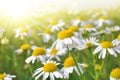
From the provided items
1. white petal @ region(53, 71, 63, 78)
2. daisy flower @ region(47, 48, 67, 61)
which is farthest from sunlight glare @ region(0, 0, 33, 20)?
white petal @ region(53, 71, 63, 78)

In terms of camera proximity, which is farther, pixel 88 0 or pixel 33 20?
pixel 88 0

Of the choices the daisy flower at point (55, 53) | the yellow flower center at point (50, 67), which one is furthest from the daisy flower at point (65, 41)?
the daisy flower at point (55, 53)

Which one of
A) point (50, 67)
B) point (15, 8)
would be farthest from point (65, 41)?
point (15, 8)

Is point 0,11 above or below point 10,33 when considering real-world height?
above

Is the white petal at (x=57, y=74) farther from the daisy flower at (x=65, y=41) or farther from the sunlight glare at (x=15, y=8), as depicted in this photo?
the sunlight glare at (x=15, y=8)

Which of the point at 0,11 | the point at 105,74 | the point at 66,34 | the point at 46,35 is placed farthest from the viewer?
the point at 0,11

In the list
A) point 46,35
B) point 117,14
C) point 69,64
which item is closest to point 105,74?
point 69,64

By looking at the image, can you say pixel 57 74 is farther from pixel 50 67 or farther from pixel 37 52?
pixel 37 52

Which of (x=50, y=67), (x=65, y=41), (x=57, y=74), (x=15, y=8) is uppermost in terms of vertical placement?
(x=15, y=8)

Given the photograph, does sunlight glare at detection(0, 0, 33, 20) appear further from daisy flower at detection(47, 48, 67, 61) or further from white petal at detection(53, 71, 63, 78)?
white petal at detection(53, 71, 63, 78)

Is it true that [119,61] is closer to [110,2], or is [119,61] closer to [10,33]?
[10,33]

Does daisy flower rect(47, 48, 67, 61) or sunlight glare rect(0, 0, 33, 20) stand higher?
sunlight glare rect(0, 0, 33, 20)
